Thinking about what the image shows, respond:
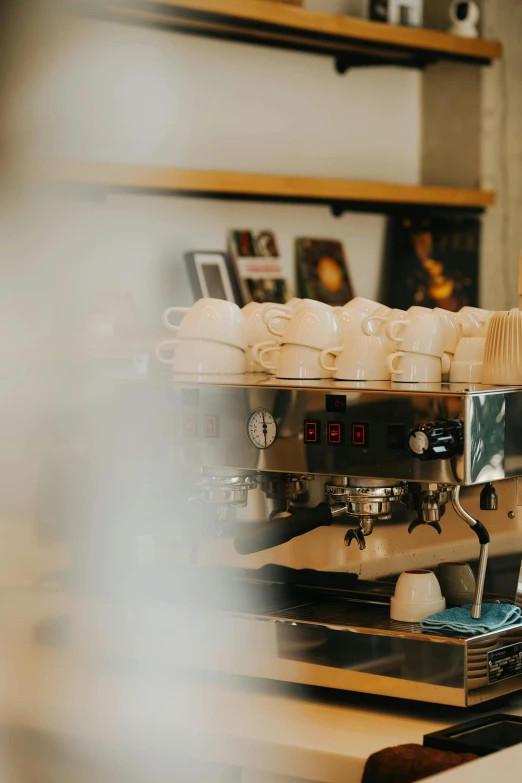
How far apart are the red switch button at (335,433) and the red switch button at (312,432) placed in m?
0.01

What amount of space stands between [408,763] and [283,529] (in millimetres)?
379

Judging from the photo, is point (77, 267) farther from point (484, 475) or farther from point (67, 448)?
point (484, 475)

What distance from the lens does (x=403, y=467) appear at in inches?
37.9

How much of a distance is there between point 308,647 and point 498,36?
2.24m

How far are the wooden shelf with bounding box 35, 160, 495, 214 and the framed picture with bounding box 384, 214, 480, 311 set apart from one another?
53mm

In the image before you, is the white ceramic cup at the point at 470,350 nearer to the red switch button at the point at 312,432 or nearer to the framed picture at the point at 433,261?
the red switch button at the point at 312,432

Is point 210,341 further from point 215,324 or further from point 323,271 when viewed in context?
point 323,271

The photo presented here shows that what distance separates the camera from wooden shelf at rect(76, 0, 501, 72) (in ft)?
7.46

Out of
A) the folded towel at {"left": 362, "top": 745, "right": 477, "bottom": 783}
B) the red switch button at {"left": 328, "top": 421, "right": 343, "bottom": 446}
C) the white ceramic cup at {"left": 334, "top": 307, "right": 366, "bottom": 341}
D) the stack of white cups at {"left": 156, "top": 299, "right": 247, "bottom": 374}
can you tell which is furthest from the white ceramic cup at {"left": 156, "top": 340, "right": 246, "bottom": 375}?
the folded towel at {"left": 362, "top": 745, "right": 477, "bottom": 783}

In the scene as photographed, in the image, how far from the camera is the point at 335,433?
1.01 meters

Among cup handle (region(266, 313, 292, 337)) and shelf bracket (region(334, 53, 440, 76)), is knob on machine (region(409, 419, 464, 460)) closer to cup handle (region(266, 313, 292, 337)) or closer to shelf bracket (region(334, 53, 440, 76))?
cup handle (region(266, 313, 292, 337))

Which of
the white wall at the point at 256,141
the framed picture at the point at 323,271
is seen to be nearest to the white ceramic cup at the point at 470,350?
the white wall at the point at 256,141

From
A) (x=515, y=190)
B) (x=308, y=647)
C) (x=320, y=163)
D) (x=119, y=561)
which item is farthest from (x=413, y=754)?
(x=515, y=190)

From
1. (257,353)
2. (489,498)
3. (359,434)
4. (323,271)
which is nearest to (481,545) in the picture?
(489,498)
